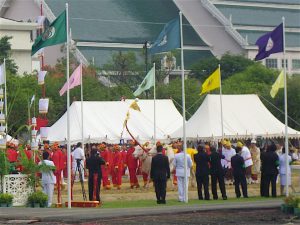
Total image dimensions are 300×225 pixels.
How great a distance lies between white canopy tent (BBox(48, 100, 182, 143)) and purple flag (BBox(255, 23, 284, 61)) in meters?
17.2

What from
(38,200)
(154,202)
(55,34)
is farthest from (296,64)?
(38,200)

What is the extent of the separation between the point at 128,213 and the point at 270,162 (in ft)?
27.9

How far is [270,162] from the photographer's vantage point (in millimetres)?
33562

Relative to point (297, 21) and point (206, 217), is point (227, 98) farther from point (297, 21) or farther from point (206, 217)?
point (297, 21)

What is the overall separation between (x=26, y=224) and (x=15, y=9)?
329 feet

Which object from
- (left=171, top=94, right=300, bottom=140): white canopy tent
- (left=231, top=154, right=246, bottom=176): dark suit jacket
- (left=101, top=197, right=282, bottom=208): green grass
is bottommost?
(left=101, top=197, right=282, bottom=208): green grass

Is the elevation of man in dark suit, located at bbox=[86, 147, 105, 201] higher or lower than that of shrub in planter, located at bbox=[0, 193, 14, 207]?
higher

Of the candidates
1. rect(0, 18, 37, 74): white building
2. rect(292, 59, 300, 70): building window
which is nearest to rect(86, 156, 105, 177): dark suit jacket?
rect(0, 18, 37, 74): white building

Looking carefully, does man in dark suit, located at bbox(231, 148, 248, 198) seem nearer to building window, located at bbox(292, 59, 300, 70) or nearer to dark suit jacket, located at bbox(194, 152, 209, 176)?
dark suit jacket, located at bbox(194, 152, 209, 176)

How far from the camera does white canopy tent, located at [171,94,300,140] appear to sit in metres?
48.9

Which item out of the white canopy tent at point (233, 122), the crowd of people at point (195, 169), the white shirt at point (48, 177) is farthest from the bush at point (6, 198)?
the white canopy tent at point (233, 122)

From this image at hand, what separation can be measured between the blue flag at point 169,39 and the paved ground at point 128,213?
543cm

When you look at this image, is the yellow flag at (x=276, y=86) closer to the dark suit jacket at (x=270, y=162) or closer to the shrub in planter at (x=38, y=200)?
the dark suit jacket at (x=270, y=162)

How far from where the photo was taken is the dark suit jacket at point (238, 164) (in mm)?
33656
